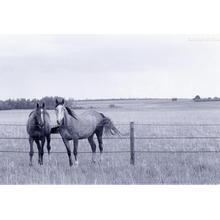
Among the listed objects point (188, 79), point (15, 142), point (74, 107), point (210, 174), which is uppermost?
point (188, 79)

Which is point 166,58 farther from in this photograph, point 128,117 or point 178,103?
point 128,117

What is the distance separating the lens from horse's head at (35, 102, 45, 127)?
920cm

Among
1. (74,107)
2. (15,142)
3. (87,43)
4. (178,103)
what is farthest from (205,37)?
(15,142)

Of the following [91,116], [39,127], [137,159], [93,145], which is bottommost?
[137,159]

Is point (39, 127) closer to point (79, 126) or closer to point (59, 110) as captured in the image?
point (79, 126)

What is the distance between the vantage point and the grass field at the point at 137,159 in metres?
8.12

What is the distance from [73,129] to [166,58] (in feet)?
9.08

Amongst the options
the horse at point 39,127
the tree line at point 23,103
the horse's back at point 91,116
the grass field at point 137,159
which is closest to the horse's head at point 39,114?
the horse at point 39,127

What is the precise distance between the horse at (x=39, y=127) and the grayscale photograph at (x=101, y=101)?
0.02m

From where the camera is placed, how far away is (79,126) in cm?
980

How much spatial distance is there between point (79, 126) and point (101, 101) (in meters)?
0.86

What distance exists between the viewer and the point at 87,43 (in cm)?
882

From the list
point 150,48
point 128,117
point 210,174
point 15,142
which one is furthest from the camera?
point 15,142

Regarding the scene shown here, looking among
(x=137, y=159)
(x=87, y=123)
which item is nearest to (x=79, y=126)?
(x=87, y=123)
